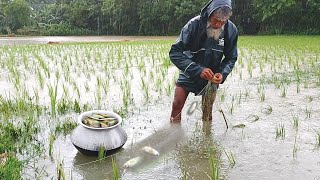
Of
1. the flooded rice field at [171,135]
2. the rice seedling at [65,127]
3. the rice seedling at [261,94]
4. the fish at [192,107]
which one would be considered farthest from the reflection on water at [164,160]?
the rice seedling at [261,94]

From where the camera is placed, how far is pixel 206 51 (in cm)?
320

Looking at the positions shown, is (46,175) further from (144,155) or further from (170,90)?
(170,90)

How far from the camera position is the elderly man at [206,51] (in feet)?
9.86

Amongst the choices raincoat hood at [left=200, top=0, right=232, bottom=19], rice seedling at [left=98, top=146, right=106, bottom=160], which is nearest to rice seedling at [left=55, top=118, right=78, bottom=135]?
rice seedling at [left=98, top=146, right=106, bottom=160]

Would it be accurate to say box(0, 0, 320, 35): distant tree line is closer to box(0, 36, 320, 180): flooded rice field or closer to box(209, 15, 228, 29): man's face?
box(0, 36, 320, 180): flooded rice field

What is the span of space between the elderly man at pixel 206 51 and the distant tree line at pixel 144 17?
22.4m

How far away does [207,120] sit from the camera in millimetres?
3602

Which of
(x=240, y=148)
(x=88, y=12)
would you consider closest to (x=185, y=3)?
(x=88, y=12)

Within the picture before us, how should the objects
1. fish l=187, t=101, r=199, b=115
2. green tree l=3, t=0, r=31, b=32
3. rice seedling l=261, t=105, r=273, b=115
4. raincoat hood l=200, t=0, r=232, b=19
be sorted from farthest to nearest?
1. green tree l=3, t=0, r=31, b=32
2. rice seedling l=261, t=105, r=273, b=115
3. fish l=187, t=101, r=199, b=115
4. raincoat hood l=200, t=0, r=232, b=19

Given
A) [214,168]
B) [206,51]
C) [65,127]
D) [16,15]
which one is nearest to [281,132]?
[206,51]

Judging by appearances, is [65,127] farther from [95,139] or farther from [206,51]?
[206,51]

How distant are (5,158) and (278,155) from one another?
6.80ft

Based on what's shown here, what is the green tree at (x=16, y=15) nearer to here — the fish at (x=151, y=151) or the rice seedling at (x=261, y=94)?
the rice seedling at (x=261, y=94)

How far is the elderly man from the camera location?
3006 millimetres
